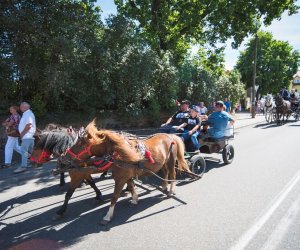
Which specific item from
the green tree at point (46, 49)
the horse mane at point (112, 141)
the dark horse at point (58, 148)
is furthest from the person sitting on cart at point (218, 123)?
the green tree at point (46, 49)

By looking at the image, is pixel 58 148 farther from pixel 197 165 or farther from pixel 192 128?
pixel 192 128

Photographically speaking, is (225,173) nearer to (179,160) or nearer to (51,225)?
(179,160)

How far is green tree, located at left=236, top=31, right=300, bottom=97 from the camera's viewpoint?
45.4m

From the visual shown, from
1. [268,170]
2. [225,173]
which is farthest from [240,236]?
[268,170]

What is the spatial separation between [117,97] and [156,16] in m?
5.47

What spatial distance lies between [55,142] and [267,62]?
45.0 metres

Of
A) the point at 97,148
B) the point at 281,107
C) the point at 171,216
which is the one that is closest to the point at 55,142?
the point at 97,148

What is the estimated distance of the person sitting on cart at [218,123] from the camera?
342 inches

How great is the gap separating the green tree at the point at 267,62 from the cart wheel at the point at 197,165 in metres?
40.5

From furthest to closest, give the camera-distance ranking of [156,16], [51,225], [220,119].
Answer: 1. [156,16]
2. [220,119]
3. [51,225]

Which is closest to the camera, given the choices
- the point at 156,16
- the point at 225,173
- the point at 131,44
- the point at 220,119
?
the point at 225,173

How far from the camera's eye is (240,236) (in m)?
4.48

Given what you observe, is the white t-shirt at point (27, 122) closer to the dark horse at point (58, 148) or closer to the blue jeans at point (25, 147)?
the blue jeans at point (25, 147)

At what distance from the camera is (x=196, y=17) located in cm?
1684
